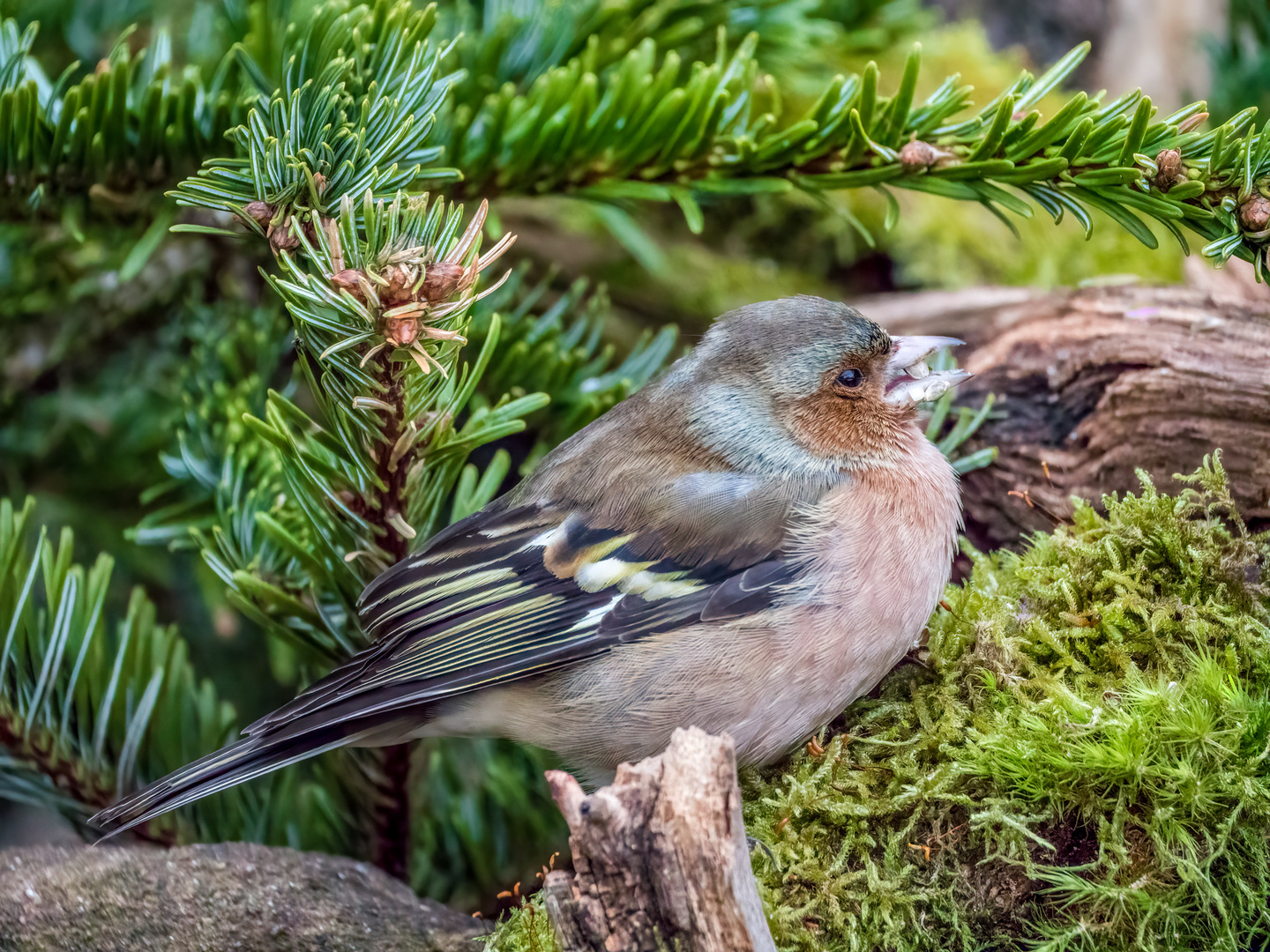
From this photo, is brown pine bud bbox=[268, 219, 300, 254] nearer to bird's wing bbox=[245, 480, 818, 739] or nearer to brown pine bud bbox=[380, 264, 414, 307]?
brown pine bud bbox=[380, 264, 414, 307]

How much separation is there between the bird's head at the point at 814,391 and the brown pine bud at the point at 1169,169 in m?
0.67

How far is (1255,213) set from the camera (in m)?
1.64

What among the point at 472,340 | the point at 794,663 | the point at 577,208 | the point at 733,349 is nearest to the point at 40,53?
the point at 472,340

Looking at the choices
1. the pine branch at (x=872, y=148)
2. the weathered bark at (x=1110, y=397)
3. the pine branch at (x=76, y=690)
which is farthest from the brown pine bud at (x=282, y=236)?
the weathered bark at (x=1110, y=397)

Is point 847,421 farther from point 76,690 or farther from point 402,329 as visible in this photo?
point 76,690

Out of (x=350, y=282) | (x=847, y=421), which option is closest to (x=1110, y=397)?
(x=847, y=421)

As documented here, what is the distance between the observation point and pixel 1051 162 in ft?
5.86

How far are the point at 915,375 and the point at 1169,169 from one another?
2.45 feet

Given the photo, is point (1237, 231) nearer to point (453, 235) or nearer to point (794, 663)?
point (794, 663)

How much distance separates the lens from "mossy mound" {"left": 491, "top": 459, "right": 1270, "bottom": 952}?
1527 millimetres

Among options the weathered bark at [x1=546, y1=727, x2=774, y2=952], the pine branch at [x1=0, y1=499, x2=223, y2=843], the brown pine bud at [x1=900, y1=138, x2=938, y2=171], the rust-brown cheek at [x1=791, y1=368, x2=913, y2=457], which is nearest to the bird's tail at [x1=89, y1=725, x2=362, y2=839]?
the pine branch at [x1=0, y1=499, x2=223, y2=843]

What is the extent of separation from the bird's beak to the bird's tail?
4.64 ft

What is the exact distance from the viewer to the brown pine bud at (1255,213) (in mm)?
1632

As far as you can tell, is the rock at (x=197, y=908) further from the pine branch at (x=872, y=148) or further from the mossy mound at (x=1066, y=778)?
the pine branch at (x=872, y=148)
